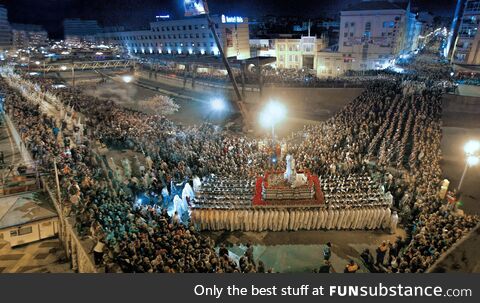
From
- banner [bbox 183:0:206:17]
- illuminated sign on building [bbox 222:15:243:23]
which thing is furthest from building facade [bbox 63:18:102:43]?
banner [bbox 183:0:206:17]

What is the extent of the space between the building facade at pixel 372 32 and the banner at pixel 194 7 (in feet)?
87.2

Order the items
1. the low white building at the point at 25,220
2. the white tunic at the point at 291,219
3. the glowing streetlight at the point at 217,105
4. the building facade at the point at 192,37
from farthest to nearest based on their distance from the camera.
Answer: the building facade at the point at 192,37 → the glowing streetlight at the point at 217,105 → the white tunic at the point at 291,219 → the low white building at the point at 25,220

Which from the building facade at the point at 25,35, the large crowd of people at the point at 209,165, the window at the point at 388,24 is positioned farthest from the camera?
the building facade at the point at 25,35

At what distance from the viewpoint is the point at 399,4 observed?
38.1m

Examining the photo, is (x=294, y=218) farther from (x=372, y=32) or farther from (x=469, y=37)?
(x=469, y=37)

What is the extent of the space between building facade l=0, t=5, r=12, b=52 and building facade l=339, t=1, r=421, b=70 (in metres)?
92.1

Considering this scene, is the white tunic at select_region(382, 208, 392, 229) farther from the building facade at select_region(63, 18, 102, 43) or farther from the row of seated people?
the building facade at select_region(63, 18, 102, 43)

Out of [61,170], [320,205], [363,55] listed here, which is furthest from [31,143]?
[363,55]

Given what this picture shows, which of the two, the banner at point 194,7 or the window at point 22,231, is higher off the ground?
the banner at point 194,7

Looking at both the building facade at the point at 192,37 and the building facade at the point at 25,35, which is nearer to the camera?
the building facade at the point at 192,37

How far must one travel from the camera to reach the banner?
1850 cm

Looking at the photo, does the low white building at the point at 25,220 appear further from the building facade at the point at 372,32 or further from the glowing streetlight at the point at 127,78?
the glowing streetlight at the point at 127,78

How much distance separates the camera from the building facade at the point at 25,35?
293 feet

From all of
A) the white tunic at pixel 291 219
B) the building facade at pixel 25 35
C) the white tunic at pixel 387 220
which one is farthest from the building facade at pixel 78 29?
the white tunic at pixel 387 220
